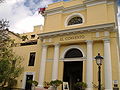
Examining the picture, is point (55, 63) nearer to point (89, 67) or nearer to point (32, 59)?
point (89, 67)

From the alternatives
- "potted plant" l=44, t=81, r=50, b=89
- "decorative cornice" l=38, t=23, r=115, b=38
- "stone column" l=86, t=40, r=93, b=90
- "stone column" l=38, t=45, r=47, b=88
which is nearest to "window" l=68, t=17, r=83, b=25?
"decorative cornice" l=38, t=23, r=115, b=38

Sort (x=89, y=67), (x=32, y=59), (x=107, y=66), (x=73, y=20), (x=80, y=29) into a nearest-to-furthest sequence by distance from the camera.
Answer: (x=107, y=66) → (x=89, y=67) → (x=80, y=29) → (x=73, y=20) → (x=32, y=59)

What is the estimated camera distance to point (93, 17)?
15.3m

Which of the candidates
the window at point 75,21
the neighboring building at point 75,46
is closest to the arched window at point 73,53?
the neighboring building at point 75,46

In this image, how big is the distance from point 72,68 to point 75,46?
2709 millimetres

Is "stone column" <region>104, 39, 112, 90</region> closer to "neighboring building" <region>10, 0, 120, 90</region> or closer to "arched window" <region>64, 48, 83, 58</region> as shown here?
"neighboring building" <region>10, 0, 120, 90</region>

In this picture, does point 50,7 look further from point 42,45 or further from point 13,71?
point 13,71

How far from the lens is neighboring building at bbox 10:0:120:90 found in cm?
1339

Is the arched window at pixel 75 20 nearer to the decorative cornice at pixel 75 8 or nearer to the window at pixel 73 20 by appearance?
the window at pixel 73 20

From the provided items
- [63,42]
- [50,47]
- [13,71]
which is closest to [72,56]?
[63,42]

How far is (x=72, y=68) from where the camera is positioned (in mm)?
16406

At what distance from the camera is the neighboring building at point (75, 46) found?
13.4 meters

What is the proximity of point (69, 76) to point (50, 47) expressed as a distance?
13.5 ft

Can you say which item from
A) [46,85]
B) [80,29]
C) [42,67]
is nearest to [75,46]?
[80,29]
